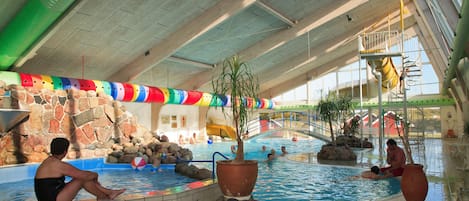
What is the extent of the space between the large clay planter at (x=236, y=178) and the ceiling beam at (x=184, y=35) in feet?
23.6

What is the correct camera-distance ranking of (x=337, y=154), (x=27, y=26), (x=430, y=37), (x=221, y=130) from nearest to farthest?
(x=27, y=26), (x=337, y=154), (x=430, y=37), (x=221, y=130)

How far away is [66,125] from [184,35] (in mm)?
4500

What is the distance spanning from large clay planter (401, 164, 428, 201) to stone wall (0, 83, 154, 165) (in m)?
6.98

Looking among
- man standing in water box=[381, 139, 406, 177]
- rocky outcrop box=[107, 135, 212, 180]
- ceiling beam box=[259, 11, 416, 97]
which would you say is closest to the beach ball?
rocky outcrop box=[107, 135, 212, 180]

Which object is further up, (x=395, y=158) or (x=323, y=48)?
(x=323, y=48)

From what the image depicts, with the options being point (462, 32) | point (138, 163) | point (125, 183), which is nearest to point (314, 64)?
point (462, 32)

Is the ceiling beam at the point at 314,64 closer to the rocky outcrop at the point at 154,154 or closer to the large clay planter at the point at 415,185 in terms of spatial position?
the rocky outcrop at the point at 154,154

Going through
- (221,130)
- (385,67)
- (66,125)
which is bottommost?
(221,130)

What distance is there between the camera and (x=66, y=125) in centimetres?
858

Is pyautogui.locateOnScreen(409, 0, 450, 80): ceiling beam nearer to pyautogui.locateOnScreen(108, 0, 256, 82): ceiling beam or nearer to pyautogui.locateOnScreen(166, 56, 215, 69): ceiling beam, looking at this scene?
pyautogui.locateOnScreen(108, 0, 256, 82): ceiling beam

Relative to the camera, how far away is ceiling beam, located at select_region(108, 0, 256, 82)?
10297 mm

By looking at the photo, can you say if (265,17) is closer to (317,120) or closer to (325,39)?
(325,39)

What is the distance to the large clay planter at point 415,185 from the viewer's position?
3.55 metres

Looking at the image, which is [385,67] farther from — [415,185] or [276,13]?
[415,185]
